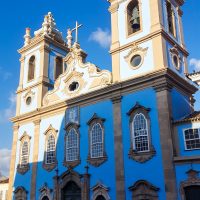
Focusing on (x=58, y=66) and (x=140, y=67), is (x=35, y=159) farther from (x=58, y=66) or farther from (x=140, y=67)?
(x=140, y=67)

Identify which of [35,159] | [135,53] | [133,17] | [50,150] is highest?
[133,17]

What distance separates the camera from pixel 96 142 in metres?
18.0

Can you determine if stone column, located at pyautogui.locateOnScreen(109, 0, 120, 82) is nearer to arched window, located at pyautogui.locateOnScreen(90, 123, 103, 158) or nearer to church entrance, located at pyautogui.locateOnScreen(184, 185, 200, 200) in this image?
arched window, located at pyautogui.locateOnScreen(90, 123, 103, 158)

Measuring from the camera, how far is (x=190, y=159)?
46.1ft

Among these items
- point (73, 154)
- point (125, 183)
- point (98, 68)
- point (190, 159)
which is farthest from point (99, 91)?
point (190, 159)

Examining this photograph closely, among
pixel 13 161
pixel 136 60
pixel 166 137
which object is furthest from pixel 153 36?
pixel 13 161

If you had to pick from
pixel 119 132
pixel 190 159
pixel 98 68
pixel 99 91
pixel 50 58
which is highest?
pixel 50 58

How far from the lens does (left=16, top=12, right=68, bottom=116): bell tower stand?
23.5 m

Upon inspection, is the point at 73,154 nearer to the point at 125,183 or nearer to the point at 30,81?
the point at 125,183

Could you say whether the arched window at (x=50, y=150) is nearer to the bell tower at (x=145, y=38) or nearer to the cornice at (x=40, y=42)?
the bell tower at (x=145, y=38)

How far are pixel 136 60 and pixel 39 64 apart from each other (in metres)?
9.36

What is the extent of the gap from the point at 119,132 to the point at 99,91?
310 centimetres

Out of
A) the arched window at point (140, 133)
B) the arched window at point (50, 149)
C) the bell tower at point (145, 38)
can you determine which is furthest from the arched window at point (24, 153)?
the arched window at point (140, 133)

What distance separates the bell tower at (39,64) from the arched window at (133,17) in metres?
7.83
